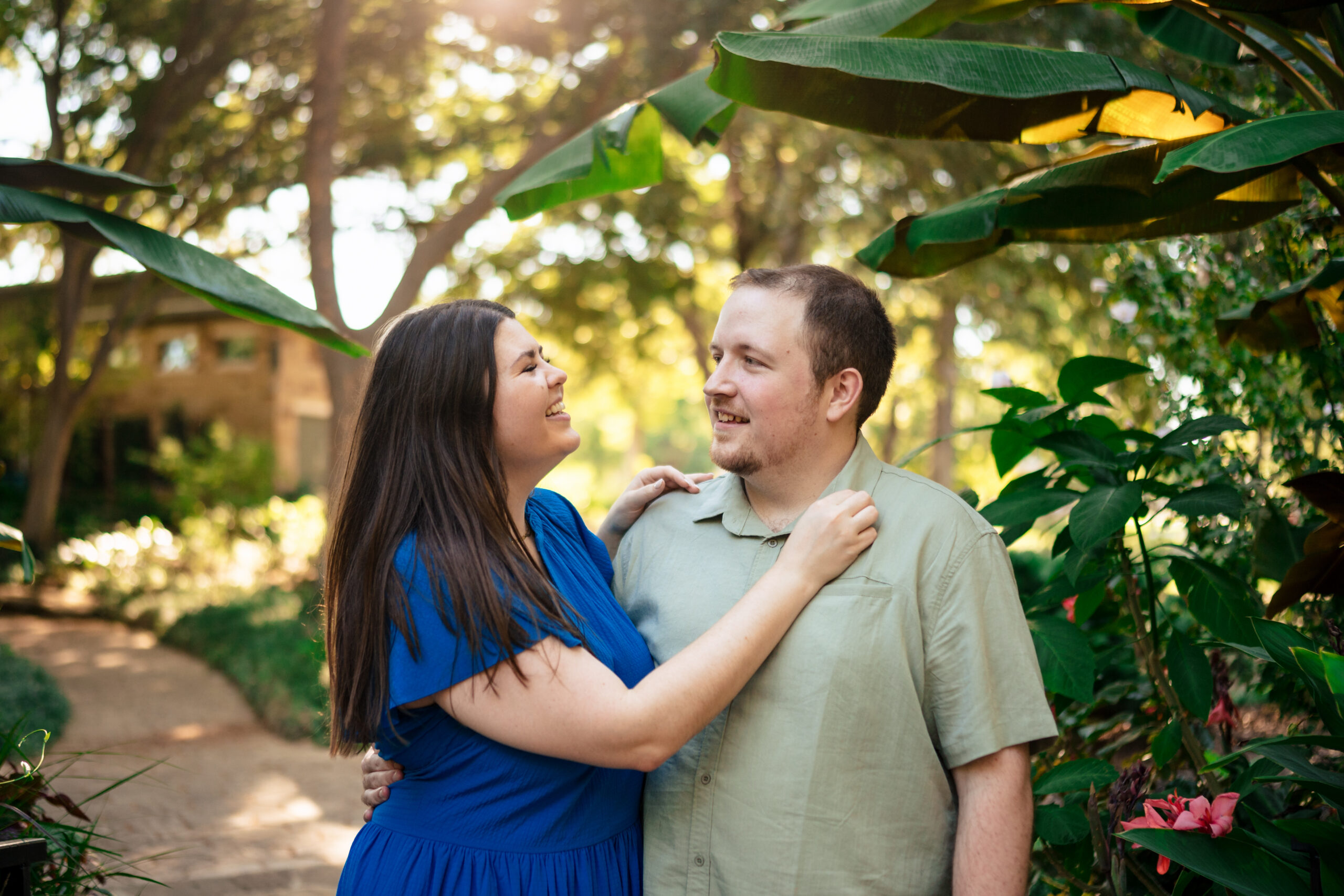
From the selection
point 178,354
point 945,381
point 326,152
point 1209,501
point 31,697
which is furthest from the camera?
point 178,354

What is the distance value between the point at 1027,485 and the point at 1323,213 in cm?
167

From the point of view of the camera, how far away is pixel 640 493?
2795 mm

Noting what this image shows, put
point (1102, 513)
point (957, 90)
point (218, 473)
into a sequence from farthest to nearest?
point (218, 473) → point (1102, 513) → point (957, 90)

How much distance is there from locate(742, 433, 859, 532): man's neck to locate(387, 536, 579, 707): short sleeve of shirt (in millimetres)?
654

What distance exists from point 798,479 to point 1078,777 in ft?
3.34

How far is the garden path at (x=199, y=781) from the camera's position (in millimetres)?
5727

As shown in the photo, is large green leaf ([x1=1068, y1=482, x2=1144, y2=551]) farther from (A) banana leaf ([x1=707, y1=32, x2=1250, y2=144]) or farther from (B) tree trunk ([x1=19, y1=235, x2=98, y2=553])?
(B) tree trunk ([x1=19, y1=235, x2=98, y2=553])

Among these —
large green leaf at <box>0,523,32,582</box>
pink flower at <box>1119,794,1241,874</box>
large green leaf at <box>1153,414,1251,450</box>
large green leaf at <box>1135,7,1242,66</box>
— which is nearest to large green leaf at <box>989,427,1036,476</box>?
large green leaf at <box>1153,414,1251,450</box>

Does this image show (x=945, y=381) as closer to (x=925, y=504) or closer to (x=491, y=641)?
(x=925, y=504)

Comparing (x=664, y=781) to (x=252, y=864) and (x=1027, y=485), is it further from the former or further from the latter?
(x=252, y=864)

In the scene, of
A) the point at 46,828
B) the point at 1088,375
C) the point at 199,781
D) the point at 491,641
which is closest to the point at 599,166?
the point at 1088,375

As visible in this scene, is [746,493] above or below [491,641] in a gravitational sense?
above

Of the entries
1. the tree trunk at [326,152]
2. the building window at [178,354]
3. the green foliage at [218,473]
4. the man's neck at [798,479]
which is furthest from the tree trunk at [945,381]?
the building window at [178,354]

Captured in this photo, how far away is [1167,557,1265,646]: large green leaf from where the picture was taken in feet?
8.86
